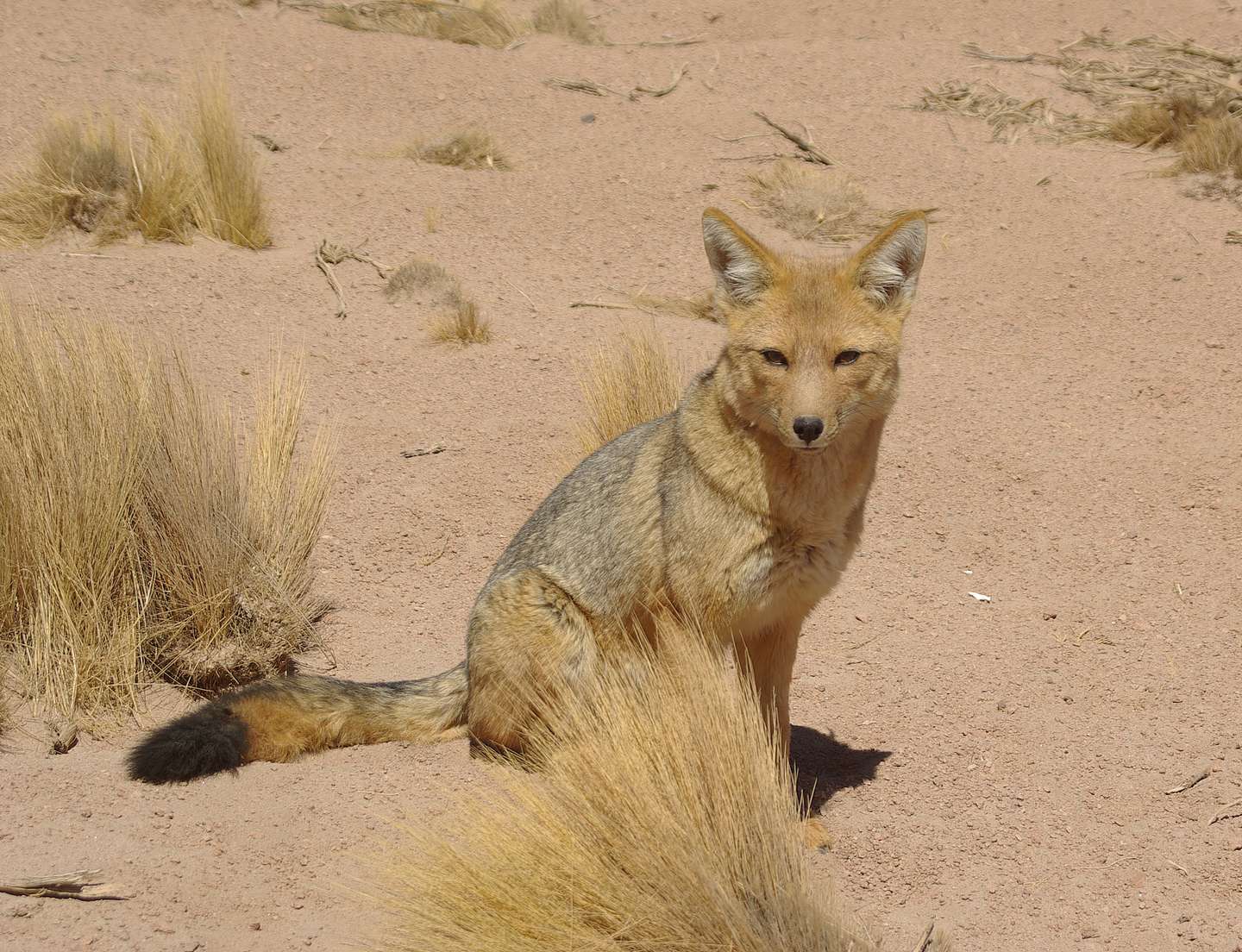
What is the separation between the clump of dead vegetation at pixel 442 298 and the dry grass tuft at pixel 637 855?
5182 mm

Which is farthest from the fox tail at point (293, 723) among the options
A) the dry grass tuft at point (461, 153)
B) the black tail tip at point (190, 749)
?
the dry grass tuft at point (461, 153)

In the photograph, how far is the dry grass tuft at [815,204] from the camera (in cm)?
1011

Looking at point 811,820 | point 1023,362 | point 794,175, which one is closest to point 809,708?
point 811,820

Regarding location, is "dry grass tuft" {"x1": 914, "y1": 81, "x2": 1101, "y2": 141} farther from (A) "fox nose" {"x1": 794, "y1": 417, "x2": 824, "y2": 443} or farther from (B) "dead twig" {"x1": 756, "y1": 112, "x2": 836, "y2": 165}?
(A) "fox nose" {"x1": 794, "y1": 417, "x2": 824, "y2": 443}

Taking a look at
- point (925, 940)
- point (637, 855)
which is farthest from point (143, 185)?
point (925, 940)

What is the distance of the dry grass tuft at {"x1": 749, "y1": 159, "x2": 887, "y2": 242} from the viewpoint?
33.2ft

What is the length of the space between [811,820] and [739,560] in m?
1.07

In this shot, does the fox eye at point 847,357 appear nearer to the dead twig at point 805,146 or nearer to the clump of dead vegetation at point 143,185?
the clump of dead vegetation at point 143,185

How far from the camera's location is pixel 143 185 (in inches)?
351

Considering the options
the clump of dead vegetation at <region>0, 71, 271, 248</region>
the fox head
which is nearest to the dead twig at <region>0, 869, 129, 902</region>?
the fox head

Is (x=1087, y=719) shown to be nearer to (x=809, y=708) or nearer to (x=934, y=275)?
(x=809, y=708)

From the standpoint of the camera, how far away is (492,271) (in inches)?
374

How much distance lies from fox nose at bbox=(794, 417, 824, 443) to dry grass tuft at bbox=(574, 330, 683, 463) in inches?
120

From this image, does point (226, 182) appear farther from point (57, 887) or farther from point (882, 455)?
point (57, 887)
